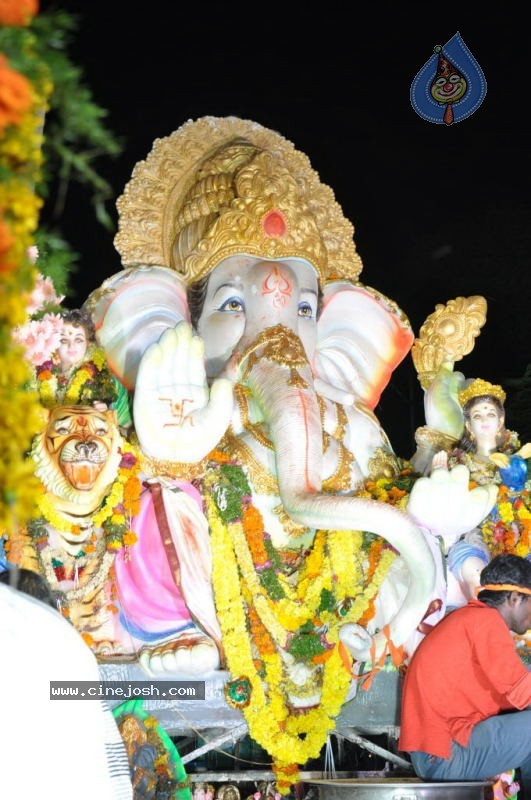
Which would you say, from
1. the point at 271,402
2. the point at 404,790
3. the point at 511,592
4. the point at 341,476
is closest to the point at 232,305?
the point at 271,402

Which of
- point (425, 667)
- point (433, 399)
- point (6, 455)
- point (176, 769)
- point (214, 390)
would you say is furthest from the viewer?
point (433, 399)

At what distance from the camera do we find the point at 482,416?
19.1ft

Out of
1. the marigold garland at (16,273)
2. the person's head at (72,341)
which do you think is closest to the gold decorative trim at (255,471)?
the person's head at (72,341)

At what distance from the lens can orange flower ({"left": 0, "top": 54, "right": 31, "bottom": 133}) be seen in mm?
1978

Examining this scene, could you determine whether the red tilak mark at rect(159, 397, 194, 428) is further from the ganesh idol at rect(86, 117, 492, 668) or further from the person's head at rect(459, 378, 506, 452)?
the person's head at rect(459, 378, 506, 452)

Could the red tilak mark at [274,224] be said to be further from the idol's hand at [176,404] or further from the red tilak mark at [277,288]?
the idol's hand at [176,404]

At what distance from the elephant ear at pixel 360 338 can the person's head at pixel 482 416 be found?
63 centimetres

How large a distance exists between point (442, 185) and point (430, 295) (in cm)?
68

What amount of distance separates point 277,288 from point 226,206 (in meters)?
0.49

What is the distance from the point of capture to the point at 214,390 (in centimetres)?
523

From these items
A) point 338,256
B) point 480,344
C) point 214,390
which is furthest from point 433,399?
point 480,344

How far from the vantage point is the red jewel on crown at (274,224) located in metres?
5.93

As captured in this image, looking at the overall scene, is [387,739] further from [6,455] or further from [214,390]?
[6,455]

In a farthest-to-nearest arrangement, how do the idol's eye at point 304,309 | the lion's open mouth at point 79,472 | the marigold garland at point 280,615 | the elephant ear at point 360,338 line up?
1. the elephant ear at point 360,338
2. the idol's eye at point 304,309
3. the marigold garland at point 280,615
4. the lion's open mouth at point 79,472
